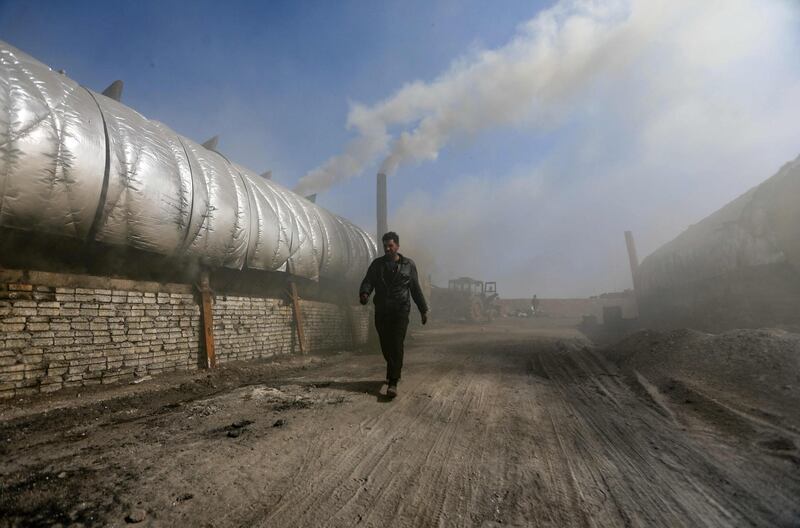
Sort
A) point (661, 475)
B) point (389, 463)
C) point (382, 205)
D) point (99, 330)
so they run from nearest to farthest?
1. point (661, 475)
2. point (389, 463)
3. point (99, 330)
4. point (382, 205)

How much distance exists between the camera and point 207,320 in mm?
5418

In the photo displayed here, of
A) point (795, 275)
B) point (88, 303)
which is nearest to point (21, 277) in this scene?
point (88, 303)

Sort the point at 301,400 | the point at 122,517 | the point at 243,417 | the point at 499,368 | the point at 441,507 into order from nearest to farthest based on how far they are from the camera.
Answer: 1. the point at 122,517
2. the point at 441,507
3. the point at 243,417
4. the point at 301,400
5. the point at 499,368

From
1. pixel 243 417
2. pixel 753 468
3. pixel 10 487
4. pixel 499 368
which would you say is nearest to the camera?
pixel 10 487

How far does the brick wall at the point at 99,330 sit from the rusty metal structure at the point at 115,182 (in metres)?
0.58

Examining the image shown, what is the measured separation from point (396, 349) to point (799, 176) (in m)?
12.4

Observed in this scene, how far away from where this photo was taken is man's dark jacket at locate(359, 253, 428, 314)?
368cm

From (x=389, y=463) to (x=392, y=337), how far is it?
5.57ft

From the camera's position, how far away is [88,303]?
4.01 m

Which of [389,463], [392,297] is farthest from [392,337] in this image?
[389,463]

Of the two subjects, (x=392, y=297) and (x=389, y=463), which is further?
(x=392, y=297)

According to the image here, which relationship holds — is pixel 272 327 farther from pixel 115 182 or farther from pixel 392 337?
pixel 392 337

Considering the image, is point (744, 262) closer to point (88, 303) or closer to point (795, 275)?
point (795, 275)

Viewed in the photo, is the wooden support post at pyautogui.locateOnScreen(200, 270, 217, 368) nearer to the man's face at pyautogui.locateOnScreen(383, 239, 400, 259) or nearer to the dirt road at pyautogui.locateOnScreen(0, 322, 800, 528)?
the dirt road at pyautogui.locateOnScreen(0, 322, 800, 528)
